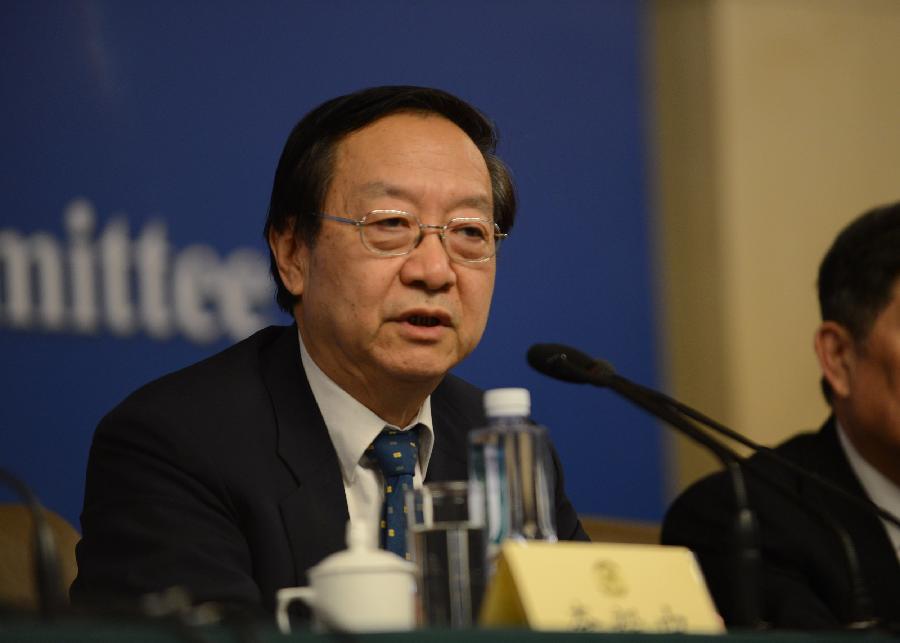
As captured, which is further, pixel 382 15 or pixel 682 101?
pixel 682 101

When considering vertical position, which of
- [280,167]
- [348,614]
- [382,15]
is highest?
[382,15]

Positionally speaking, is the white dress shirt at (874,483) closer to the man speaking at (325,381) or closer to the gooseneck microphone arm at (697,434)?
the man speaking at (325,381)

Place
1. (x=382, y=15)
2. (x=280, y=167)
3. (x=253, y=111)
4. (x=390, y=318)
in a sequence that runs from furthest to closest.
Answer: (x=382, y=15), (x=253, y=111), (x=280, y=167), (x=390, y=318)

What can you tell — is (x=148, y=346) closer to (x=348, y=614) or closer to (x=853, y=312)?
(x=853, y=312)

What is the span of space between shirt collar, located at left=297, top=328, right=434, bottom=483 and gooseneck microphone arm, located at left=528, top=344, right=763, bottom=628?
37 centimetres

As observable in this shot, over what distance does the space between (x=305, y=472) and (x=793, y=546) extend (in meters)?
0.87

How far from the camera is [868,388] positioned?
2521mm

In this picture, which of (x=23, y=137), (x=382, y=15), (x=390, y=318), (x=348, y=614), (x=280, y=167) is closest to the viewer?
(x=348, y=614)

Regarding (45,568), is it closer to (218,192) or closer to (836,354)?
(836,354)

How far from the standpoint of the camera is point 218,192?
3.30 meters

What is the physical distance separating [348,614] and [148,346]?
199 centimetres


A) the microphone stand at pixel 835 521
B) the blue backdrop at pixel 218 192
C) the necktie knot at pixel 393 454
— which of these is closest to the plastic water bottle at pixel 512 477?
the microphone stand at pixel 835 521

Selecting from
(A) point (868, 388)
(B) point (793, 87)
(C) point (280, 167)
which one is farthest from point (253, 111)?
(B) point (793, 87)

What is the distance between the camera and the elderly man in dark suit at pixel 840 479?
2312 millimetres
